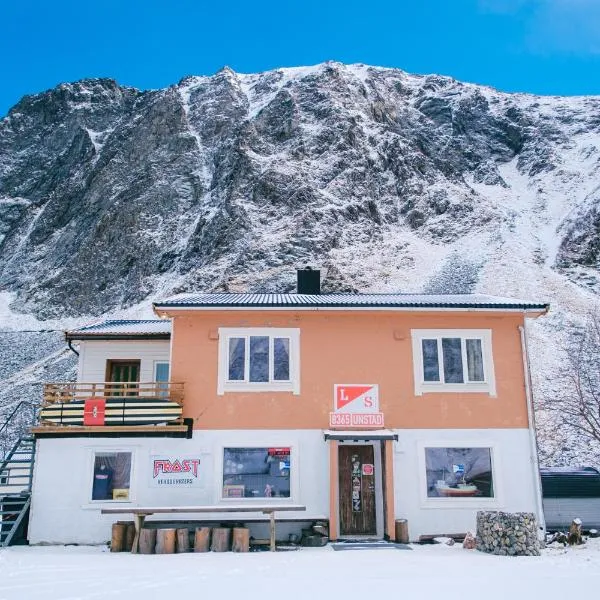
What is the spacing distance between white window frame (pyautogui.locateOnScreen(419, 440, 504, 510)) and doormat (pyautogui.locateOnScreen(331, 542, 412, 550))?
5.68 feet

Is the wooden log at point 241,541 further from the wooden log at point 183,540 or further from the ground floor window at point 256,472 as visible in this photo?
the ground floor window at point 256,472

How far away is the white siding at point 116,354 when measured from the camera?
2134 cm

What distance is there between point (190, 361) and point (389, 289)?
47.7m

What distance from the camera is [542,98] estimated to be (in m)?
123

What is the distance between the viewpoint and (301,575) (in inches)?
461

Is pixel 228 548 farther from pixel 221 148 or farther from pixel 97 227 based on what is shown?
pixel 221 148

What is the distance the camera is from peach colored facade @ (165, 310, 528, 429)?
1789 cm

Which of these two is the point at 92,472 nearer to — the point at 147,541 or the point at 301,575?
the point at 147,541

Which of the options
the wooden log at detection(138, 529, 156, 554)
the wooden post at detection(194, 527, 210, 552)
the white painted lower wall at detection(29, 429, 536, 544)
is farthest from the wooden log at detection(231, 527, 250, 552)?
the wooden log at detection(138, 529, 156, 554)

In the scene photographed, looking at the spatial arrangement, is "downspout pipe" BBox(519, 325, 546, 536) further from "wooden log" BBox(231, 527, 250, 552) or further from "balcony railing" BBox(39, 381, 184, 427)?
"balcony railing" BBox(39, 381, 184, 427)

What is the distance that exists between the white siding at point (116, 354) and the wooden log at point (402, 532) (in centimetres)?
933

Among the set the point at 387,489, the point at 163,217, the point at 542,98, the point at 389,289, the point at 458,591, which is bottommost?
the point at 458,591

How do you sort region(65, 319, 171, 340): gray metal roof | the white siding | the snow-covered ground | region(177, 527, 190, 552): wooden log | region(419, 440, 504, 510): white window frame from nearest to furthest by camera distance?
the snow-covered ground, region(177, 527, 190, 552): wooden log, region(419, 440, 504, 510): white window frame, region(65, 319, 171, 340): gray metal roof, the white siding

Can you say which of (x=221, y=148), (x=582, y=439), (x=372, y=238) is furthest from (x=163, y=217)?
(x=582, y=439)
